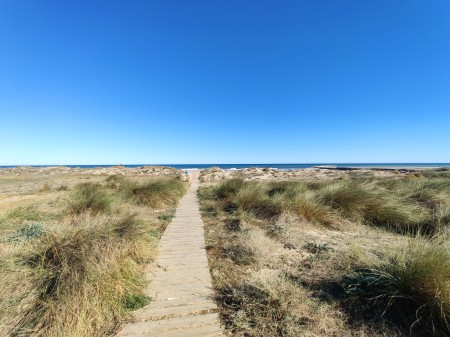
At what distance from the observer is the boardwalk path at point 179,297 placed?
2475 millimetres

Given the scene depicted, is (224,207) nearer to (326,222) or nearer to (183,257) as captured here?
(326,222)

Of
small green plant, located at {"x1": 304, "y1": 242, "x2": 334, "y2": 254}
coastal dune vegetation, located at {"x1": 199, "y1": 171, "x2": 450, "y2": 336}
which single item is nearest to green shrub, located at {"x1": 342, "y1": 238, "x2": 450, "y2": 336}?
coastal dune vegetation, located at {"x1": 199, "y1": 171, "x2": 450, "y2": 336}

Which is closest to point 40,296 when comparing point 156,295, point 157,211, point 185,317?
point 156,295

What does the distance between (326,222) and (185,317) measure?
16.9ft

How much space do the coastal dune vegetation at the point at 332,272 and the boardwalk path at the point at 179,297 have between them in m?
0.21

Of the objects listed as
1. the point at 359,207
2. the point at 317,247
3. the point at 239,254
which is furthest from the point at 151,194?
the point at 359,207

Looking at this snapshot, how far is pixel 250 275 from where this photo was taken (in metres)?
3.60

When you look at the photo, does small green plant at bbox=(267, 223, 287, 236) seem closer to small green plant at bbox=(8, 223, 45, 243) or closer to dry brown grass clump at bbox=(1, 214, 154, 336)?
dry brown grass clump at bbox=(1, 214, 154, 336)

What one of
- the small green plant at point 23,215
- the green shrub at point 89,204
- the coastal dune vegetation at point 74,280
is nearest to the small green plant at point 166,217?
the green shrub at point 89,204

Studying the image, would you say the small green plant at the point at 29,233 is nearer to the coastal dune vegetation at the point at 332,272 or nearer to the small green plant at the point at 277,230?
the coastal dune vegetation at the point at 332,272

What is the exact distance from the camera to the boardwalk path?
2.47 metres

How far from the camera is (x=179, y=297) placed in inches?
121

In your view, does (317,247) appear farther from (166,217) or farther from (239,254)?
(166,217)

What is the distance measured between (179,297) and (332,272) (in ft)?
8.08
